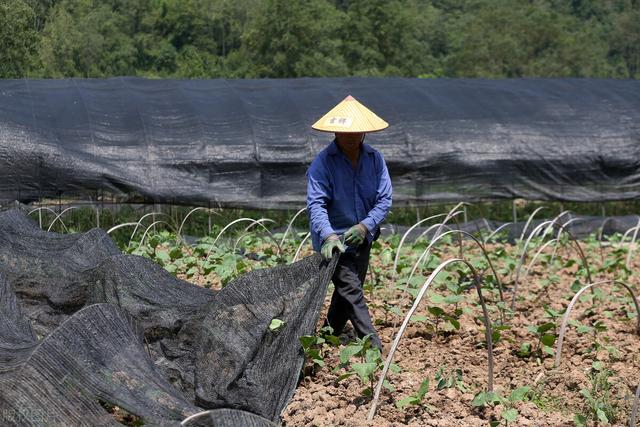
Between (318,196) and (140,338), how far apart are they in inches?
51.5

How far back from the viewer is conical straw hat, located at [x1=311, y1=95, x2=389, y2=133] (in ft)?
17.0

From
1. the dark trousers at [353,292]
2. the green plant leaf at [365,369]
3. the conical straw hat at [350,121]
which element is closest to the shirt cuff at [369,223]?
the dark trousers at [353,292]

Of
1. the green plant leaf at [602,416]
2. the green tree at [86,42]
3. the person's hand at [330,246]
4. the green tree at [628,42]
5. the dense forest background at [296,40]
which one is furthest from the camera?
the green tree at [628,42]

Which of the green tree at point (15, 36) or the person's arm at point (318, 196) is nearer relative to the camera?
the person's arm at point (318, 196)

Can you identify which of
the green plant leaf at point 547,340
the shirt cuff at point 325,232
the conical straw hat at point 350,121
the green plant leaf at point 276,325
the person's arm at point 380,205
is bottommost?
the green plant leaf at point 547,340

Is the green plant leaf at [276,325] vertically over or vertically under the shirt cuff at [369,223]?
under

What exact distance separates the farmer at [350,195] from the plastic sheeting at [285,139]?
17.2 ft

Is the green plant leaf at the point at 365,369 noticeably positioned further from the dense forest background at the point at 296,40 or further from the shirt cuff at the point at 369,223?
the dense forest background at the point at 296,40

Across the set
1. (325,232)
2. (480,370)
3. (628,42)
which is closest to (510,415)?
(480,370)

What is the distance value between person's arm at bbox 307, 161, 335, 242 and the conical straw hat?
0.21 meters

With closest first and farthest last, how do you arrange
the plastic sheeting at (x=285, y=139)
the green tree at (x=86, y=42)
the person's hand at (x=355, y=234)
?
the person's hand at (x=355, y=234), the plastic sheeting at (x=285, y=139), the green tree at (x=86, y=42)

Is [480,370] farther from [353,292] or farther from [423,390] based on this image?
[423,390]

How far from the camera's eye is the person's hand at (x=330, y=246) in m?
4.92

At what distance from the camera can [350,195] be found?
532 cm
